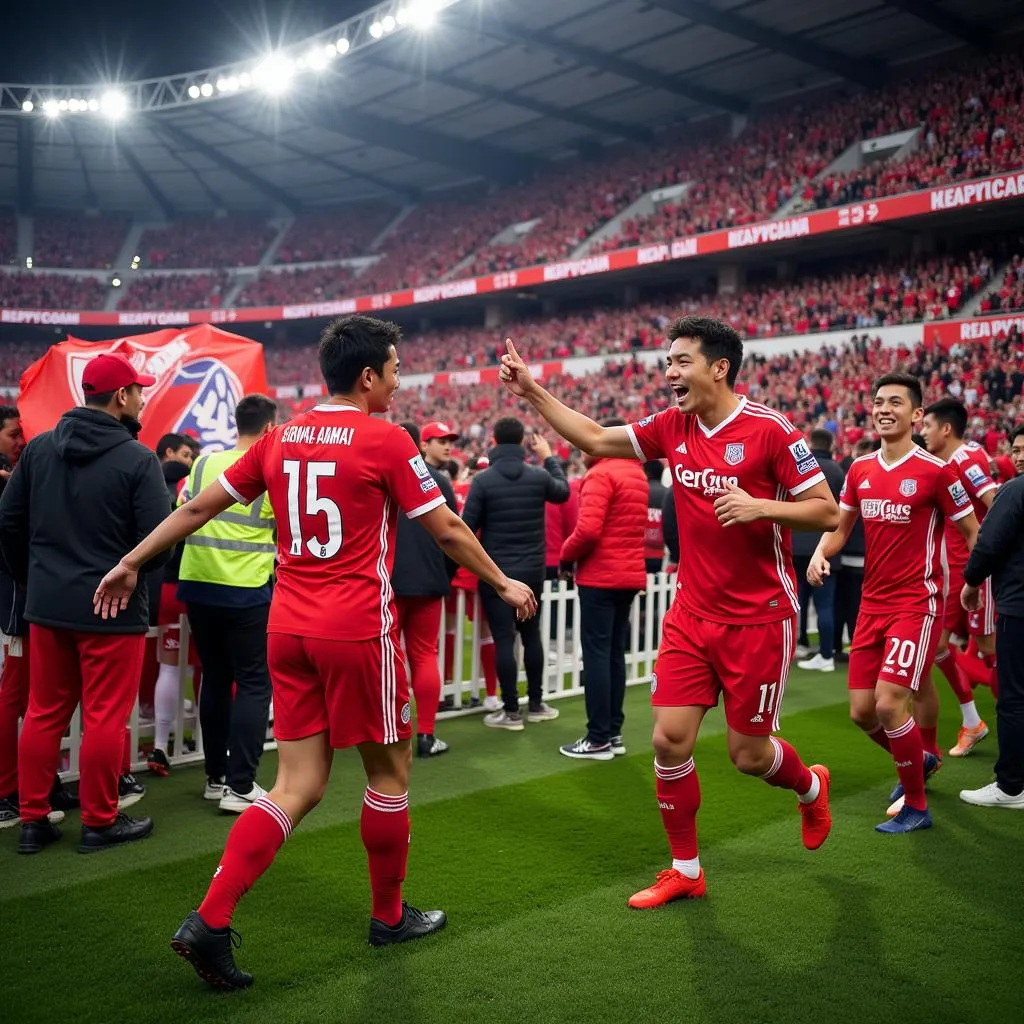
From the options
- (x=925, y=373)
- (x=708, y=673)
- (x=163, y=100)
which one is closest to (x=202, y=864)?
(x=708, y=673)

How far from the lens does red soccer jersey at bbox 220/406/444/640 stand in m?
3.19

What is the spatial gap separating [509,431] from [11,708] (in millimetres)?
3470

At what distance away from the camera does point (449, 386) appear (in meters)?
33.9

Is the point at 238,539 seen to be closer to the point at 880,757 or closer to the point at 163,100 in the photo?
the point at 880,757

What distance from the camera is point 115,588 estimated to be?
3557 mm

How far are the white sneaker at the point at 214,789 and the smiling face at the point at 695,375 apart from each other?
3.27 m

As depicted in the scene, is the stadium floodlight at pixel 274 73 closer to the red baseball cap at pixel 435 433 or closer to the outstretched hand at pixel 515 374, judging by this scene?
the red baseball cap at pixel 435 433

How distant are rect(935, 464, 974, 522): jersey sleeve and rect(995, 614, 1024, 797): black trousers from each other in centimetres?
66

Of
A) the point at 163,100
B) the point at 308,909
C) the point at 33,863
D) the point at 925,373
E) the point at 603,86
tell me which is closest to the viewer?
the point at 308,909

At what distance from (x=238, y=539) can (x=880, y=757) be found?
13.8 ft

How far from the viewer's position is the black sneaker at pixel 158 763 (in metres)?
5.77

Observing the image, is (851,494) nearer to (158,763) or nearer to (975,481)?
(975,481)

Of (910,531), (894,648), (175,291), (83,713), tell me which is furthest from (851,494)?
(175,291)

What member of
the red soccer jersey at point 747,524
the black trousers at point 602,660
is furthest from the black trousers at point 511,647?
the red soccer jersey at point 747,524
